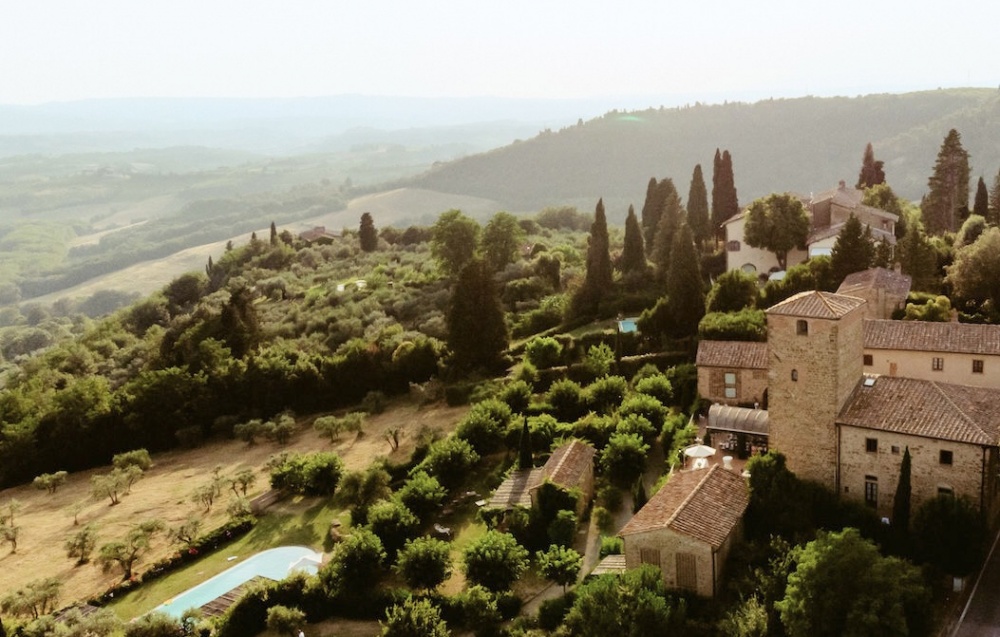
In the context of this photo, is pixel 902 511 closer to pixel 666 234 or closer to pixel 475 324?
pixel 475 324

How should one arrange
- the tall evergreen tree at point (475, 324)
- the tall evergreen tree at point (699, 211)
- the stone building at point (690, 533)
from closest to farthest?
the stone building at point (690, 533) < the tall evergreen tree at point (475, 324) < the tall evergreen tree at point (699, 211)

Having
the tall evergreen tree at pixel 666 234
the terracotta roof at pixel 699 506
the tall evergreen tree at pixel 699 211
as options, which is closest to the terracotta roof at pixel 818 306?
the terracotta roof at pixel 699 506

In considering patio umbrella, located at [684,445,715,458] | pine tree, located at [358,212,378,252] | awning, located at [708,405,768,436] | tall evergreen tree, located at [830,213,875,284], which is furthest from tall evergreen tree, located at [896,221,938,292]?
pine tree, located at [358,212,378,252]

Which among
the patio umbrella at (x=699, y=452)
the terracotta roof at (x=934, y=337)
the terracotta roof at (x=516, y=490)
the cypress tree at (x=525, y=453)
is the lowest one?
the terracotta roof at (x=516, y=490)

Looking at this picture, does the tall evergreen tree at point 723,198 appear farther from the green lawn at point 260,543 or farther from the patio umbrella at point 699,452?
the green lawn at point 260,543

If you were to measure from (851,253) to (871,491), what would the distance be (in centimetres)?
2110

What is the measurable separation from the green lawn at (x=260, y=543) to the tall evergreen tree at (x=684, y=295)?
23.1 m

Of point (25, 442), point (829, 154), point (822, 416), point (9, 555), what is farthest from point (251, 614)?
point (829, 154)

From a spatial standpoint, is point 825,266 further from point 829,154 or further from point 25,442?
Answer: point 829,154

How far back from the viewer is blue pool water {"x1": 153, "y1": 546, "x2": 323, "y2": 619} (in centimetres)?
3425

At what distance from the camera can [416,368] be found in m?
57.5

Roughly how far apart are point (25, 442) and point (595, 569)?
1771 inches

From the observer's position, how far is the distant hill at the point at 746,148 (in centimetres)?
16150

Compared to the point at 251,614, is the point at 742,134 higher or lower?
higher
